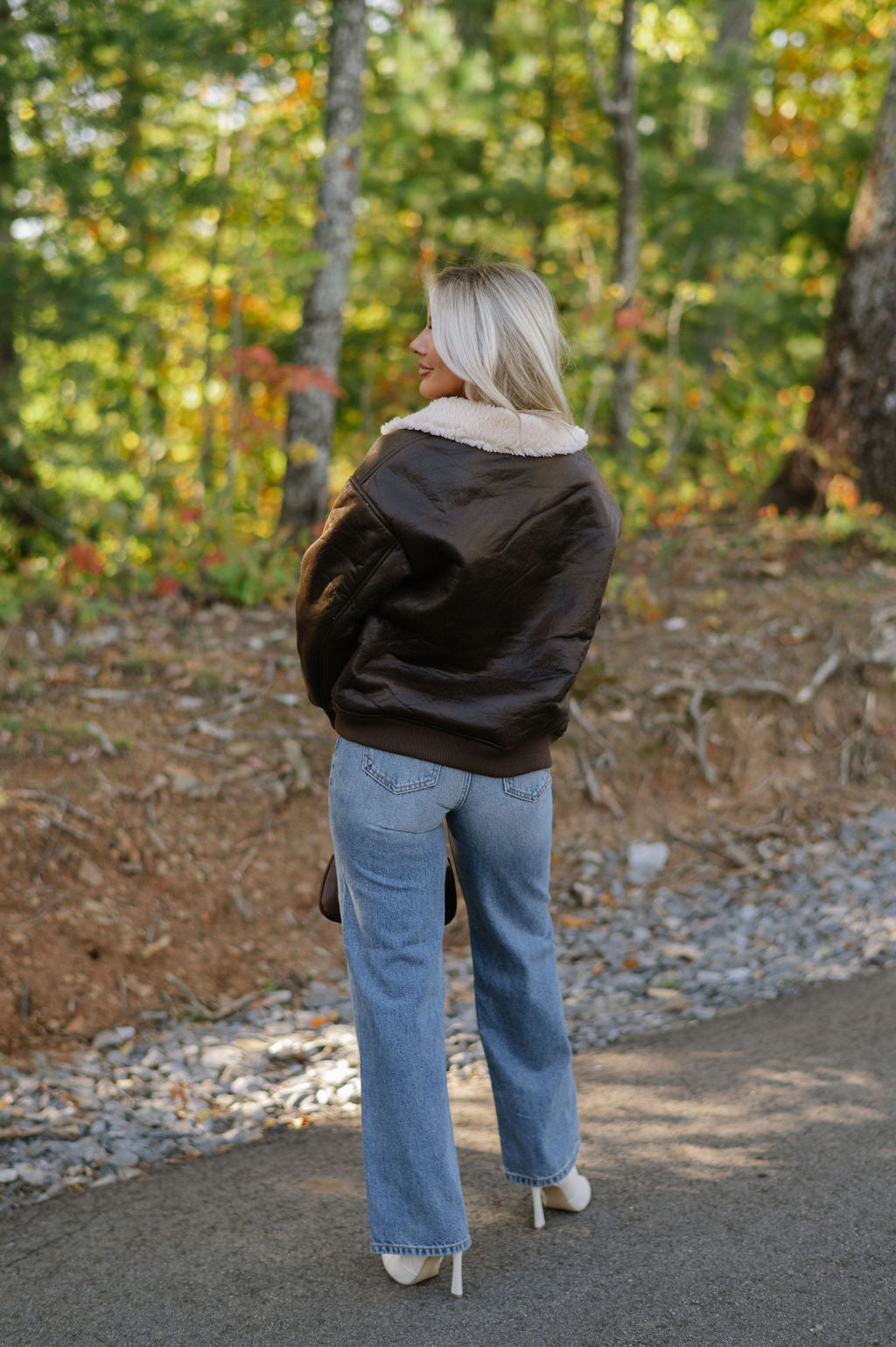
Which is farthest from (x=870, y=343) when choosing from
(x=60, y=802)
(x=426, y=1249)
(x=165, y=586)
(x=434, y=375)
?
(x=426, y=1249)

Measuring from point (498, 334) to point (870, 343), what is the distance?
22.7 ft

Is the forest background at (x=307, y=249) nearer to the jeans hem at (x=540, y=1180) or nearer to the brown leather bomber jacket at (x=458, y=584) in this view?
the brown leather bomber jacket at (x=458, y=584)

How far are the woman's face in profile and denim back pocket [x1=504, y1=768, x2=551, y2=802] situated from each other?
849mm

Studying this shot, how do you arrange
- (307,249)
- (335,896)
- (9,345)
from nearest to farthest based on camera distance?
1. (335,896)
2. (307,249)
3. (9,345)

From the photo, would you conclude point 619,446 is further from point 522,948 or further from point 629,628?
point 522,948

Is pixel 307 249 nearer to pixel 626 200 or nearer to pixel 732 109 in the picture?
pixel 626 200

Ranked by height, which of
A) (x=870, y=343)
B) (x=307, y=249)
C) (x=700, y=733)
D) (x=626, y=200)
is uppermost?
(x=626, y=200)

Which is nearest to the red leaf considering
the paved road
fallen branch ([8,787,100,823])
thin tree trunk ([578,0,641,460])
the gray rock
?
fallen branch ([8,787,100,823])

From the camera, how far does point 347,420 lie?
12.9m

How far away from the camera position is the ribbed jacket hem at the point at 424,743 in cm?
239

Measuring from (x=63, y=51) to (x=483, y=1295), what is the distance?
26.5 ft

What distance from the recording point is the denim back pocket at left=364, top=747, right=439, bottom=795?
2.39 m

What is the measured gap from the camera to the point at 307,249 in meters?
7.48

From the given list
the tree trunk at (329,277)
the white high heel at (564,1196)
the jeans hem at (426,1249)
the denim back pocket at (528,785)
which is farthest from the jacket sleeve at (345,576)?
the tree trunk at (329,277)
